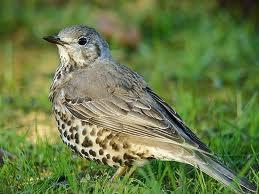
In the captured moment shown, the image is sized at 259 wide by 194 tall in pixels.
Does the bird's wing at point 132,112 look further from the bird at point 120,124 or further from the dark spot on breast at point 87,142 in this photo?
the dark spot on breast at point 87,142

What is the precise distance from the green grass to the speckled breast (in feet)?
0.52

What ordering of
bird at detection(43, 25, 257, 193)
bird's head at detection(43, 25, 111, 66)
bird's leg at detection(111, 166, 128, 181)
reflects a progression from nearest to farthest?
1. bird at detection(43, 25, 257, 193)
2. bird's leg at detection(111, 166, 128, 181)
3. bird's head at detection(43, 25, 111, 66)

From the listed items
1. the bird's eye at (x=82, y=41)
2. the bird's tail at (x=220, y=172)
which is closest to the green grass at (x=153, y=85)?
the bird's tail at (x=220, y=172)

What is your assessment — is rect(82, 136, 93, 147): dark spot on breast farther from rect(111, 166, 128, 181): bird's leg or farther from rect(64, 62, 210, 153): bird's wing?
rect(111, 166, 128, 181): bird's leg

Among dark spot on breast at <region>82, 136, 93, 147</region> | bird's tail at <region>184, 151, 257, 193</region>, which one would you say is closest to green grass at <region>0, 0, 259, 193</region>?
bird's tail at <region>184, 151, 257, 193</region>

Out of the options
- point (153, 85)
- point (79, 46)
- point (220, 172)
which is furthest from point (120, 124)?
point (153, 85)

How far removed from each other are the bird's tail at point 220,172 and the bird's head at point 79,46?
5.09ft

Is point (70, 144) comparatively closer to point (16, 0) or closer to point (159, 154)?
point (159, 154)

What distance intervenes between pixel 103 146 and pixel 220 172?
3.07ft

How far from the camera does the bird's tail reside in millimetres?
5027

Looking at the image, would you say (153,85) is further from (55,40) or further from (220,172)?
(220,172)

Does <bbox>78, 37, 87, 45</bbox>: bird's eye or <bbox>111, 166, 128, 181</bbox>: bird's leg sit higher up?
<bbox>78, 37, 87, 45</bbox>: bird's eye

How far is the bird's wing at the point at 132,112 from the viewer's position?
540 centimetres

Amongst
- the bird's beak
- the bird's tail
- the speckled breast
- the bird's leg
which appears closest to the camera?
the bird's tail
